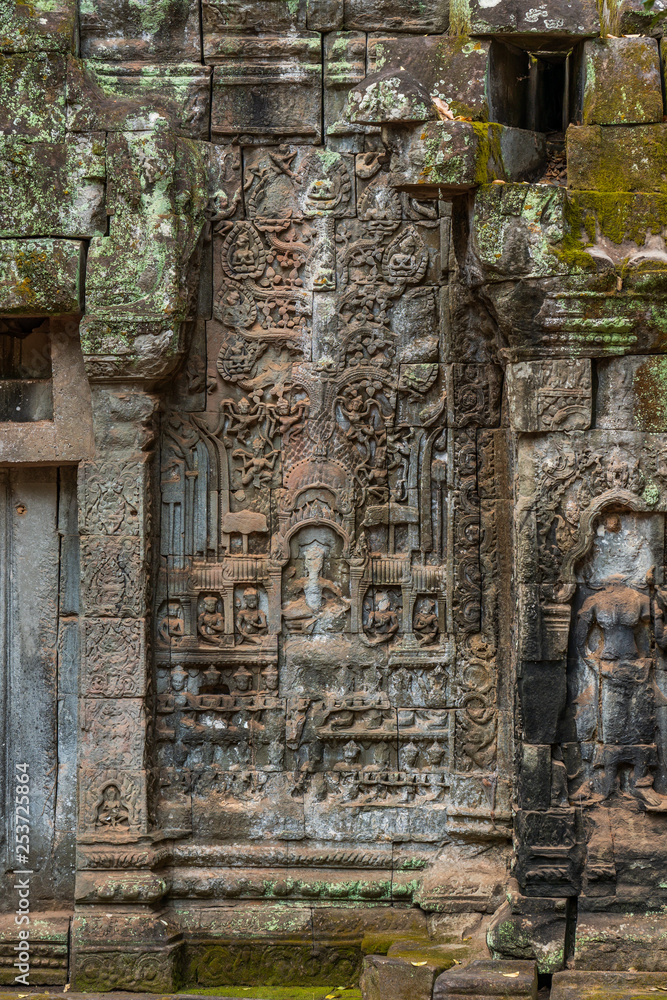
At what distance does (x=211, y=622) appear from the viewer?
684cm

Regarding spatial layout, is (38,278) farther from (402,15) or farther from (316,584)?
(402,15)

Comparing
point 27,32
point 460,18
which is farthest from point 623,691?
point 27,32

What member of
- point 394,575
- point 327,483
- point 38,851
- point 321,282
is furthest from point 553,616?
point 38,851

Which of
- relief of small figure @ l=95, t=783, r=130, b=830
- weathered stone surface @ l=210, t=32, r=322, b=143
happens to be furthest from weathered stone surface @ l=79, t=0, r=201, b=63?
relief of small figure @ l=95, t=783, r=130, b=830

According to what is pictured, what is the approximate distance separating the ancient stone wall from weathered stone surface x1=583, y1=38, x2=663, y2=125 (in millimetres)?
269

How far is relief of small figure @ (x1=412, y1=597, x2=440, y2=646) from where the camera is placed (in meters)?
6.80

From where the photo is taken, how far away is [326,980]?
21.9 feet

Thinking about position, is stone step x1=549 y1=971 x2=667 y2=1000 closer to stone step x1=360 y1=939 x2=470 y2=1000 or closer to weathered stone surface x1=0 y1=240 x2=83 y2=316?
stone step x1=360 y1=939 x2=470 y2=1000

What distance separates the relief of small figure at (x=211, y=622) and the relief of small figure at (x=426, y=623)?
1064 mm

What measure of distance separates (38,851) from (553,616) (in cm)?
322

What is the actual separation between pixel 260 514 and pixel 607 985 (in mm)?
2935

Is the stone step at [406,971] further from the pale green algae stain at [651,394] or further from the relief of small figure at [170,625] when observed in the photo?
the pale green algae stain at [651,394]

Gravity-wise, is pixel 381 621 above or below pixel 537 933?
above

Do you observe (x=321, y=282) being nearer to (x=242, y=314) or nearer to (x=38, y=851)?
(x=242, y=314)
